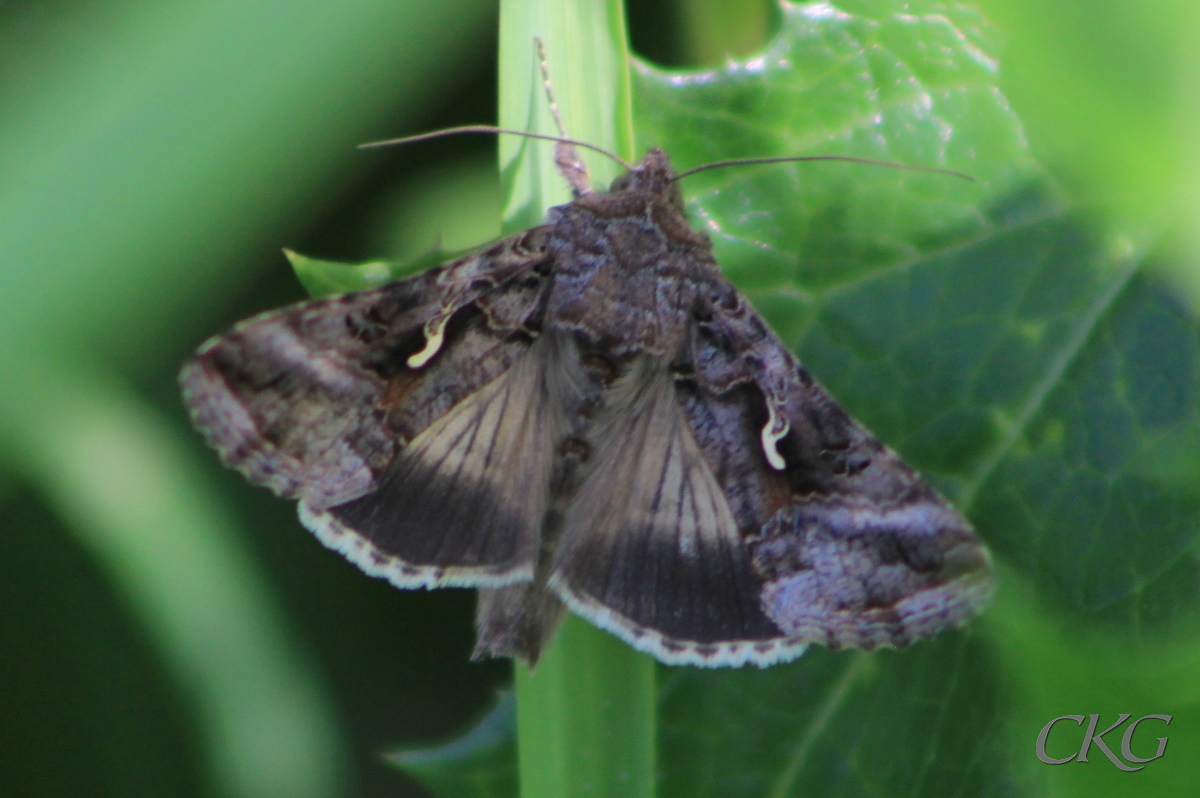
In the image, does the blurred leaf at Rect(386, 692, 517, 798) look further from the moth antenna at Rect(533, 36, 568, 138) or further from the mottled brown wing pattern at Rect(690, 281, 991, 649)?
the moth antenna at Rect(533, 36, 568, 138)

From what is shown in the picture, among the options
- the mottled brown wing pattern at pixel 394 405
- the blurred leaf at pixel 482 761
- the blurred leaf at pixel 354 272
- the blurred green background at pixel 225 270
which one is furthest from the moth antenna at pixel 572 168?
the blurred leaf at pixel 482 761

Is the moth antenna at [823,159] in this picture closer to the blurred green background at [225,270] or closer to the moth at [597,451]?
the moth at [597,451]

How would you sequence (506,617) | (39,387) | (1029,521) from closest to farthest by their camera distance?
(506,617), (1029,521), (39,387)

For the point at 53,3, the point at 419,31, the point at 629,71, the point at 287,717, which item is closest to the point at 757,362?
the point at 629,71

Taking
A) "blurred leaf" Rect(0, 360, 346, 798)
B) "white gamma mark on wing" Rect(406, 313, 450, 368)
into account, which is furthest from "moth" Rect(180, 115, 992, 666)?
"blurred leaf" Rect(0, 360, 346, 798)

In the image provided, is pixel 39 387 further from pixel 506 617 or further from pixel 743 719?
pixel 743 719
